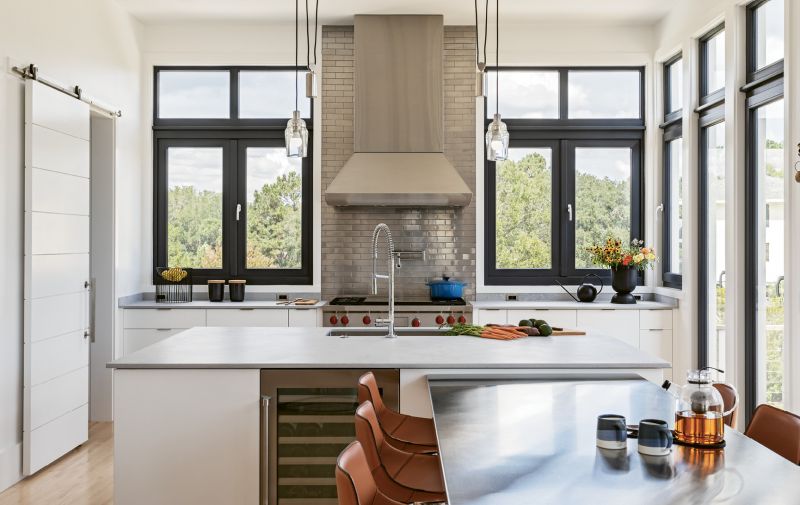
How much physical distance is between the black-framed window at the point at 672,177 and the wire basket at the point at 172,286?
4464mm

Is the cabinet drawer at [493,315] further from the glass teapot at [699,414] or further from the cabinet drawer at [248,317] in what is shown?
the glass teapot at [699,414]

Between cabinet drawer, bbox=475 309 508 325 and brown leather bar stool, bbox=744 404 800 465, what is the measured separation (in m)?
3.93

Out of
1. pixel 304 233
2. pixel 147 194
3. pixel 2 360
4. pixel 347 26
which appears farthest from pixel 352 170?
pixel 2 360

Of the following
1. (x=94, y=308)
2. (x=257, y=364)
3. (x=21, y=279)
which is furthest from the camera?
(x=94, y=308)

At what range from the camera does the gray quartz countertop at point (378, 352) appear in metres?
3.43

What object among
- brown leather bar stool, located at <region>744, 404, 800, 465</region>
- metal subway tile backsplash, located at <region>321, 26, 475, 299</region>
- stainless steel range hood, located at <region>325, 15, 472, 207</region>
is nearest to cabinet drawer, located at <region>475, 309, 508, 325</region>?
metal subway tile backsplash, located at <region>321, 26, 475, 299</region>

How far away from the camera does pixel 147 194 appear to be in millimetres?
7184

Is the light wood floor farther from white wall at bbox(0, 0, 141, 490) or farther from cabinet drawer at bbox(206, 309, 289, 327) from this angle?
cabinet drawer at bbox(206, 309, 289, 327)

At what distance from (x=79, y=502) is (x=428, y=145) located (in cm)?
375

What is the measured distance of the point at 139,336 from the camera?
661 cm

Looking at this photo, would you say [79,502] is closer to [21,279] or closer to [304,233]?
[21,279]

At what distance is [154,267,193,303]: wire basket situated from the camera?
696 cm

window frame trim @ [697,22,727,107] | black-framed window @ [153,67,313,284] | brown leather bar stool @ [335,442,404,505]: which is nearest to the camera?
brown leather bar stool @ [335,442,404,505]

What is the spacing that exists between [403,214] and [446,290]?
89 centimetres
